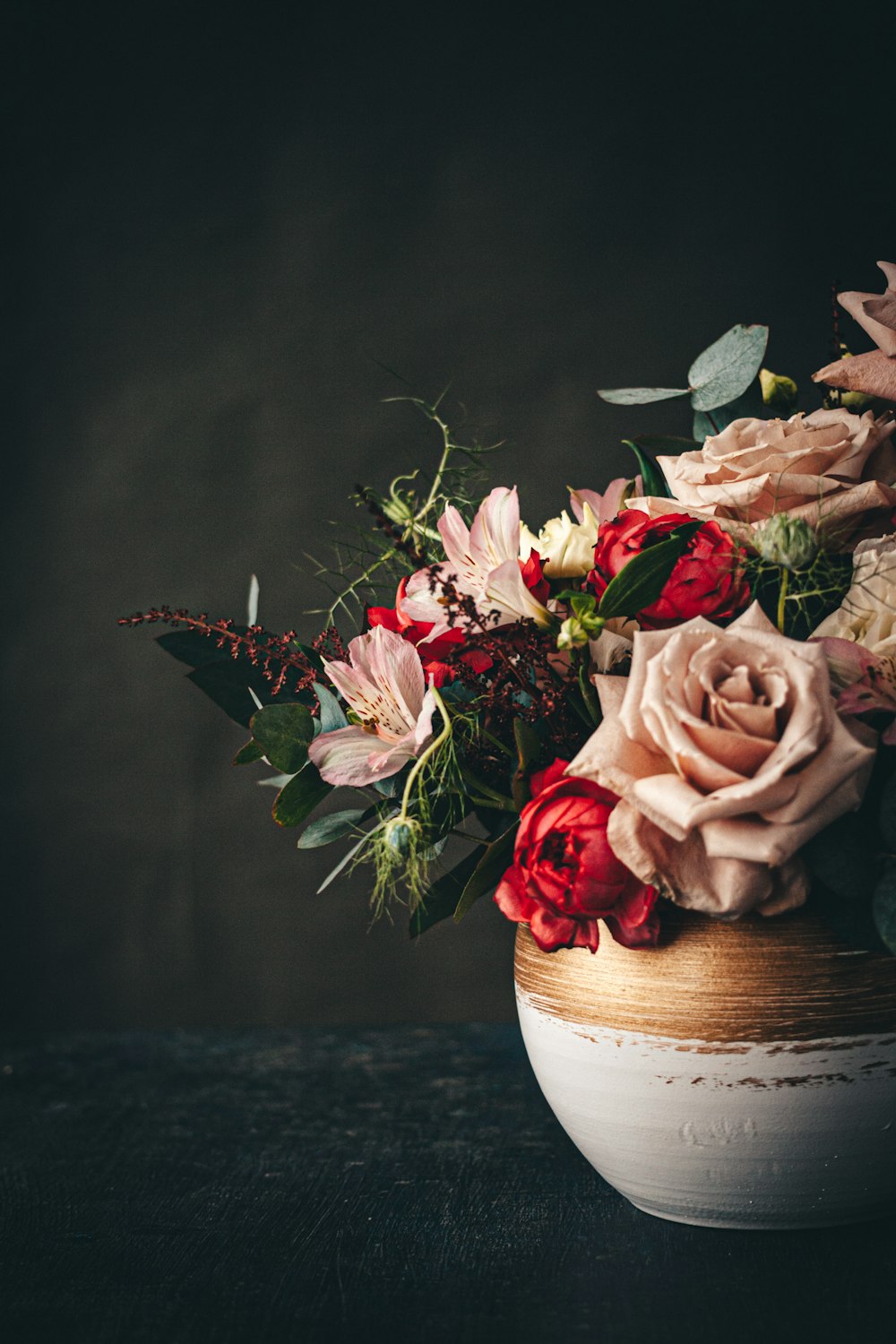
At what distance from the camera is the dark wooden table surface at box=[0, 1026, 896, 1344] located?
52 centimetres

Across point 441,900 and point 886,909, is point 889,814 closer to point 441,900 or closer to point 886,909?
point 886,909

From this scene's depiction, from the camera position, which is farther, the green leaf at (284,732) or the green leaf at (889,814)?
the green leaf at (284,732)

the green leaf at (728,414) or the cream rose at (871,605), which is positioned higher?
the green leaf at (728,414)

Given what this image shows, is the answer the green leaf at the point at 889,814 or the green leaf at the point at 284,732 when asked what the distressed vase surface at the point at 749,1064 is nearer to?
the green leaf at the point at 889,814

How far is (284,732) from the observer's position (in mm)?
615

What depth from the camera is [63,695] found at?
1.49 m

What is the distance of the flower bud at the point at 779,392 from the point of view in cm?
69

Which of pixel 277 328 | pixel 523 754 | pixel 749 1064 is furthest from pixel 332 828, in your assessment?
pixel 277 328

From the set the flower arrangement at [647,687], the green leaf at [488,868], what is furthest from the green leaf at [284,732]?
the green leaf at [488,868]

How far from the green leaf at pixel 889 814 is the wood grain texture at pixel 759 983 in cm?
5

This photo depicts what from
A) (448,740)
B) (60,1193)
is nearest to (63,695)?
(60,1193)

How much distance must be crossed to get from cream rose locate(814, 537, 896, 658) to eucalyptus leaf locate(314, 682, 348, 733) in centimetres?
24

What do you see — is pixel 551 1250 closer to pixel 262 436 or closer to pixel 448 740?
pixel 448 740

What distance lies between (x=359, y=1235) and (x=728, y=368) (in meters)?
0.51
